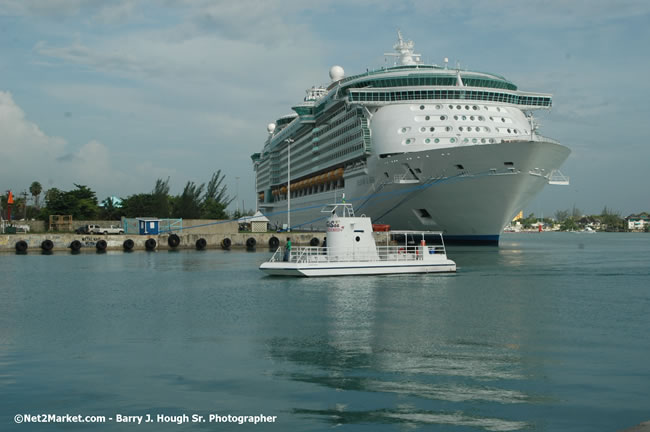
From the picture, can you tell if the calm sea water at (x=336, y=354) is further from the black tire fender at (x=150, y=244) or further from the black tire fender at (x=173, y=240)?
the black tire fender at (x=173, y=240)

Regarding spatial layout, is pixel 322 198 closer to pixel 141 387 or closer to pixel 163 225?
pixel 163 225

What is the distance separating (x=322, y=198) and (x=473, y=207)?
29.4m

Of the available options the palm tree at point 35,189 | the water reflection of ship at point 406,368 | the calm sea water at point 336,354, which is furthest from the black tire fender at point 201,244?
the palm tree at point 35,189

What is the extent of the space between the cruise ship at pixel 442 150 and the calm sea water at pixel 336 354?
17902mm

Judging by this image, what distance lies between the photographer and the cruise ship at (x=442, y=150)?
157 feet

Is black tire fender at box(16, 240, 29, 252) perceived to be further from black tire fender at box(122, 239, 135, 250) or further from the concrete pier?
black tire fender at box(122, 239, 135, 250)

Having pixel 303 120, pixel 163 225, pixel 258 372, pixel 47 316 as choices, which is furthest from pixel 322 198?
pixel 258 372

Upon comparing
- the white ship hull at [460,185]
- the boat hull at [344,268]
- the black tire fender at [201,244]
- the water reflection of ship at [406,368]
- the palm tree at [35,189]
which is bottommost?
the water reflection of ship at [406,368]

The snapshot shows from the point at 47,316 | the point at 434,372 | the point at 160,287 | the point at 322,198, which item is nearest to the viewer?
the point at 434,372

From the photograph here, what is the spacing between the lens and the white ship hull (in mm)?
47062

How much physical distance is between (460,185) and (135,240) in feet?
109

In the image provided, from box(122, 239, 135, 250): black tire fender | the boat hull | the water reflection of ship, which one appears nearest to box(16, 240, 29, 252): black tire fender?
box(122, 239, 135, 250): black tire fender

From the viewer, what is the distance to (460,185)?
49031 mm

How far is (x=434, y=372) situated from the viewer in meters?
13.9
